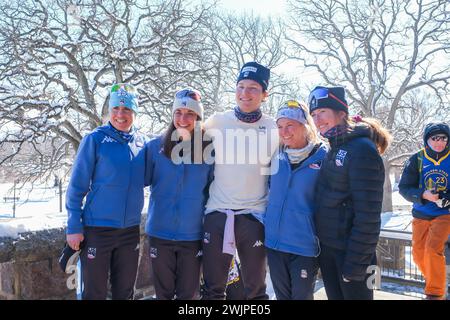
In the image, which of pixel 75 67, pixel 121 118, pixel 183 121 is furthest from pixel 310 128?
pixel 75 67

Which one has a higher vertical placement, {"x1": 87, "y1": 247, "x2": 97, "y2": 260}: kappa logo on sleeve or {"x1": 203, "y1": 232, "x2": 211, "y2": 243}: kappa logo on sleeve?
{"x1": 203, "y1": 232, "x2": 211, "y2": 243}: kappa logo on sleeve

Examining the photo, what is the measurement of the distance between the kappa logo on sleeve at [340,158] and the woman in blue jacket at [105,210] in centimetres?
147

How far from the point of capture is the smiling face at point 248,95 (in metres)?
2.94

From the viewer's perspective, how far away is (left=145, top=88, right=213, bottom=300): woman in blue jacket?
110 inches

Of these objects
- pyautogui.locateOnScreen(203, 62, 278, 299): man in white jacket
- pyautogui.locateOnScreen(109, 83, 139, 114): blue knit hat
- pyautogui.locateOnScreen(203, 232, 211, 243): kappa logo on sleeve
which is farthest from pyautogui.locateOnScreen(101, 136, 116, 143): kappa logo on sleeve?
pyautogui.locateOnScreen(203, 232, 211, 243): kappa logo on sleeve

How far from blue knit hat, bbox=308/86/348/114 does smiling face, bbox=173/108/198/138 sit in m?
0.98

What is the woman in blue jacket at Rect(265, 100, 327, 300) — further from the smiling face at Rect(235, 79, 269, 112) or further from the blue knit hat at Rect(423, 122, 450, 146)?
the blue knit hat at Rect(423, 122, 450, 146)

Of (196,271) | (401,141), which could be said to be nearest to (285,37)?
(401,141)

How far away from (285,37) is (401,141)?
8825mm

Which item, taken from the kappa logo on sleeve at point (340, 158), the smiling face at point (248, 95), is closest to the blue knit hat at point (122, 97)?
the smiling face at point (248, 95)

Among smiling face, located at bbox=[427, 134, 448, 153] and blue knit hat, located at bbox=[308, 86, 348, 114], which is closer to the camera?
blue knit hat, located at bbox=[308, 86, 348, 114]

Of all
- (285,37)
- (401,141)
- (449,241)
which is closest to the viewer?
(449,241)

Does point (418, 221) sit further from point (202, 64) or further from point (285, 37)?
point (285, 37)

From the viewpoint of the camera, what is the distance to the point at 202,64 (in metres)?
14.5
